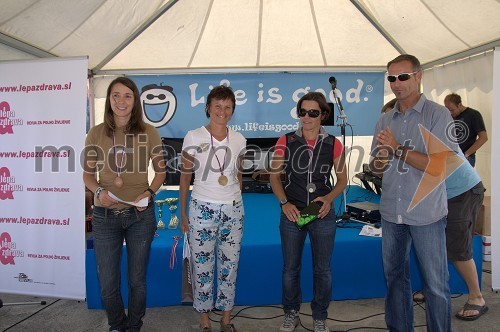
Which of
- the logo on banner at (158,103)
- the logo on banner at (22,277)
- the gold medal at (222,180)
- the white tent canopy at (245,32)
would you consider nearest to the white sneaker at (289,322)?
the gold medal at (222,180)

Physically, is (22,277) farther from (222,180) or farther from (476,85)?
(476,85)

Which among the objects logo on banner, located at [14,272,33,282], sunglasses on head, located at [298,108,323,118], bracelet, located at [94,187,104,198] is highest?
sunglasses on head, located at [298,108,323,118]

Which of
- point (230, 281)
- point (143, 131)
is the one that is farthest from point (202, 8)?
point (230, 281)

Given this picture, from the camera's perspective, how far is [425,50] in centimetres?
428

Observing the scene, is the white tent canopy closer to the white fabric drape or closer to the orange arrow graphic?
the white fabric drape

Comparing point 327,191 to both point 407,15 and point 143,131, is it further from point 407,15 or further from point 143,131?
point 407,15

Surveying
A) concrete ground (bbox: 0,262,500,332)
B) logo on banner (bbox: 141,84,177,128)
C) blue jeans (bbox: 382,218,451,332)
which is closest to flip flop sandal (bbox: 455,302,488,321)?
concrete ground (bbox: 0,262,500,332)

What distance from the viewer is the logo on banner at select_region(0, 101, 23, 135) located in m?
2.50

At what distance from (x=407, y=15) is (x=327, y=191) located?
2.60m

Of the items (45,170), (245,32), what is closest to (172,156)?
(245,32)

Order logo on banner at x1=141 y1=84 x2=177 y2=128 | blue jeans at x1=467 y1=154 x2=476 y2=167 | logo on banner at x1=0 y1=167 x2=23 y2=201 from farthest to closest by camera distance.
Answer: logo on banner at x1=141 y1=84 x2=177 y2=128 < blue jeans at x1=467 y1=154 x2=476 y2=167 < logo on banner at x1=0 y1=167 x2=23 y2=201

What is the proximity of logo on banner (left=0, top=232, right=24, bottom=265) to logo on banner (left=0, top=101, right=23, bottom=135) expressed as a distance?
0.72m

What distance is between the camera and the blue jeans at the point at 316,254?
6.84 ft

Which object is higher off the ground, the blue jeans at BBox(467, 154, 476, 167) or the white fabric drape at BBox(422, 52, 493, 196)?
the white fabric drape at BBox(422, 52, 493, 196)
